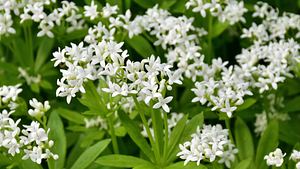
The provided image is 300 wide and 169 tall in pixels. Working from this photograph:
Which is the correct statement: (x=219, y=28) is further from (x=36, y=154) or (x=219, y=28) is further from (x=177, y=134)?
(x=36, y=154)

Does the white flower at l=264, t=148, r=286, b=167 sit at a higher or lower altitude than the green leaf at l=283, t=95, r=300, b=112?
lower

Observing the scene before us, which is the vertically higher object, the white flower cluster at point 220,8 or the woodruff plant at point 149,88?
the white flower cluster at point 220,8

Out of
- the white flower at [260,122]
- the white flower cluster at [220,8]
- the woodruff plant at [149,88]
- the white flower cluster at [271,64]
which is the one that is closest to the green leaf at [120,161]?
the woodruff plant at [149,88]

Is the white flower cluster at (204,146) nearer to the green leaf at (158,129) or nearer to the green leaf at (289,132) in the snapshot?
the green leaf at (158,129)

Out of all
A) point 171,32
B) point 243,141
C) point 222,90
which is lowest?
point 243,141

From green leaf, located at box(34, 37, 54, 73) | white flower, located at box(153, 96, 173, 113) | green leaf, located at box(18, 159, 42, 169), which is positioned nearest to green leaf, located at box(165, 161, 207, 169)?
white flower, located at box(153, 96, 173, 113)

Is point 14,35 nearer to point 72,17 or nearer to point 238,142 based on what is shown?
point 72,17

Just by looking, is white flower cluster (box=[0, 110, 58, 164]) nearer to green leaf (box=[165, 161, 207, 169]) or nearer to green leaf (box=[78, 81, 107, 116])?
green leaf (box=[78, 81, 107, 116])

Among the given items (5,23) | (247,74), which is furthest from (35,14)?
(247,74)
